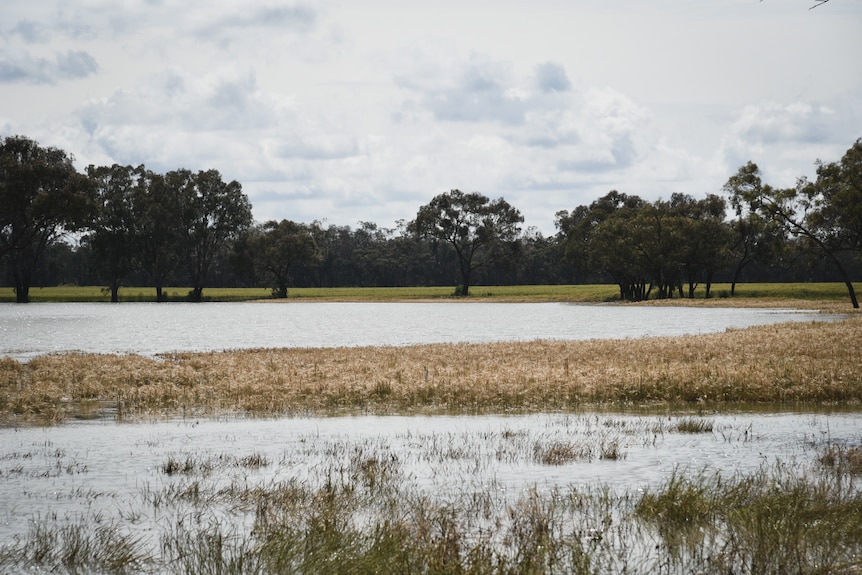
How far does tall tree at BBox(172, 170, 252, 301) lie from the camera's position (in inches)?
5276

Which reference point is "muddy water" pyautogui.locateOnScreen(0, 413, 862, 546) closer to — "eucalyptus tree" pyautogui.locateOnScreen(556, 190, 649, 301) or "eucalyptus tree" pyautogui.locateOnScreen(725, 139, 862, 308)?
"eucalyptus tree" pyautogui.locateOnScreen(725, 139, 862, 308)

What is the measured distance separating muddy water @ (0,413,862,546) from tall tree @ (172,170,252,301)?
399 feet

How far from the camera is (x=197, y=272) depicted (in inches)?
5507

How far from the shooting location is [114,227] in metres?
132

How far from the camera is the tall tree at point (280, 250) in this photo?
147875 mm

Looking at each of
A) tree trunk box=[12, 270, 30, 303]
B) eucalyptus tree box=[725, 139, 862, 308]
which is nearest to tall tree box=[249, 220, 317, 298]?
tree trunk box=[12, 270, 30, 303]

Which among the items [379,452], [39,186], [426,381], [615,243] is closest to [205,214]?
[39,186]

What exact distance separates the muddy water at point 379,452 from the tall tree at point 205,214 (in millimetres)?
121570

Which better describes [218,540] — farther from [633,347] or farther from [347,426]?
[633,347]

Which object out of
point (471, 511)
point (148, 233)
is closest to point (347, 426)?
point (471, 511)

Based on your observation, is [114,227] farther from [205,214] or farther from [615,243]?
[615,243]

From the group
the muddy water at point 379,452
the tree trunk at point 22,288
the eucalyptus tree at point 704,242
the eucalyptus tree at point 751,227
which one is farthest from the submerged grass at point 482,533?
the tree trunk at point 22,288

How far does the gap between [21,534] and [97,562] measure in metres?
1.43

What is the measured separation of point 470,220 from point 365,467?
→ 131 metres
